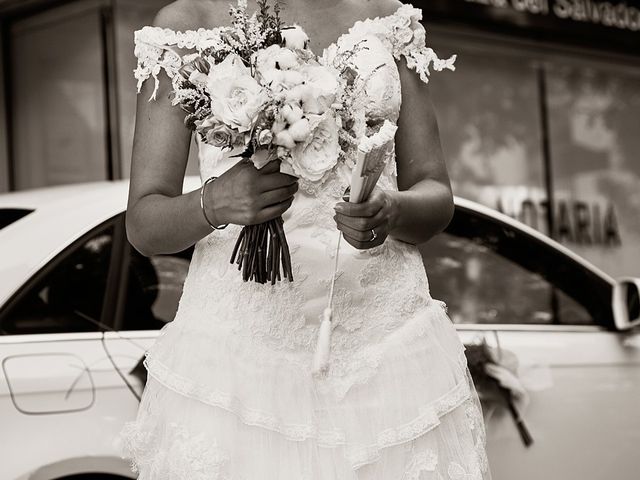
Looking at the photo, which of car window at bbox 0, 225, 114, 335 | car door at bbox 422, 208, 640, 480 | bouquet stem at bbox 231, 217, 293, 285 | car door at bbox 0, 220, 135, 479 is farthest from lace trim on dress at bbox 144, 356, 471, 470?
car door at bbox 422, 208, 640, 480

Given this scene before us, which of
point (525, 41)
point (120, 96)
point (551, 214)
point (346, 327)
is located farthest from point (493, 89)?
point (346, 327)

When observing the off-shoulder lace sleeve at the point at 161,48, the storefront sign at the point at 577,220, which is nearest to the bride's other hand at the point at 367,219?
the off-shoulder lace sleeve at the point at 161,48

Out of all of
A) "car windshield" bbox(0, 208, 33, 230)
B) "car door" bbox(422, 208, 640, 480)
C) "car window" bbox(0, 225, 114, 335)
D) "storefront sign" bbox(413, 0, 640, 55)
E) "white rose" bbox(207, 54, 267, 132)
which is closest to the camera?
"white rose" bbox(207, 54, 267, 132)

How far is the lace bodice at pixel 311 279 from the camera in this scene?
2.64 metres

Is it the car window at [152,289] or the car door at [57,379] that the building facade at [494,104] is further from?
the car door at [57,379]

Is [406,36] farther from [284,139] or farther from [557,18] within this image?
[557,18]

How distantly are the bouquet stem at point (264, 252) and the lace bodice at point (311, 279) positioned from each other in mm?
124

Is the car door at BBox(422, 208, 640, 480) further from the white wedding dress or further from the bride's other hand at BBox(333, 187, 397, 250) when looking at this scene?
the bride's other hand at BBox(333, 187, 397, 250)

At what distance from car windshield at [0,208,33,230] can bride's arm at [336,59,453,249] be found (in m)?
1.65

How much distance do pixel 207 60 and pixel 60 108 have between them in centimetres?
612

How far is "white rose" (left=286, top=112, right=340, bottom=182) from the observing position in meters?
2.39

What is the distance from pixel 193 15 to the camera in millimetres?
2771

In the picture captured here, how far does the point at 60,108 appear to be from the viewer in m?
8.30

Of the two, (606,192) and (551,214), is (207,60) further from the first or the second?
(606,192)
